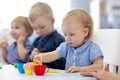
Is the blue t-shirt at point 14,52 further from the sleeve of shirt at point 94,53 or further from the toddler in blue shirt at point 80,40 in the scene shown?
the sleeve of shirt at point 94,53

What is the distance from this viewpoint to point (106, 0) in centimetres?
364

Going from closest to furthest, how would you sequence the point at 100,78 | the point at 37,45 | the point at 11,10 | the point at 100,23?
the point at 100,78, the point at 37,45, the point at 11,10, the point at 100,23

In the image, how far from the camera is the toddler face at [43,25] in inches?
56.9

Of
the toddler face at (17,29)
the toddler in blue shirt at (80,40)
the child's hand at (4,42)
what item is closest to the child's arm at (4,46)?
the child's hand at (4,42)

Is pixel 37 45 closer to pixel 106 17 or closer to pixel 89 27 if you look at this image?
pixel 89 27

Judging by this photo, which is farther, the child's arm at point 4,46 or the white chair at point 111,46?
the child's arm at point 4,46

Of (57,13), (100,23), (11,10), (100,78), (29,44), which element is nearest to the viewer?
(100,78)

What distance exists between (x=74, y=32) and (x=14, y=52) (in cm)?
84

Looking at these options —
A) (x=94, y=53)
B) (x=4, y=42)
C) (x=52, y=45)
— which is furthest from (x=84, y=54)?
(x=4, y=42)

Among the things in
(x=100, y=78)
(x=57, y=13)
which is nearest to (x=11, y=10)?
(x=57, y=13)

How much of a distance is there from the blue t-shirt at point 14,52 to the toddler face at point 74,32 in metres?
0.69

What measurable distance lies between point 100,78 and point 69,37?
0.98ft

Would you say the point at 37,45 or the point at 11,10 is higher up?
the point at 11,10

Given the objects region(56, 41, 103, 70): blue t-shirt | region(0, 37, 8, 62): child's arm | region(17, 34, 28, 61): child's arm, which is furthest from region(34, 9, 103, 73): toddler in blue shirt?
region(0, 37, 8, 62): child's arm
